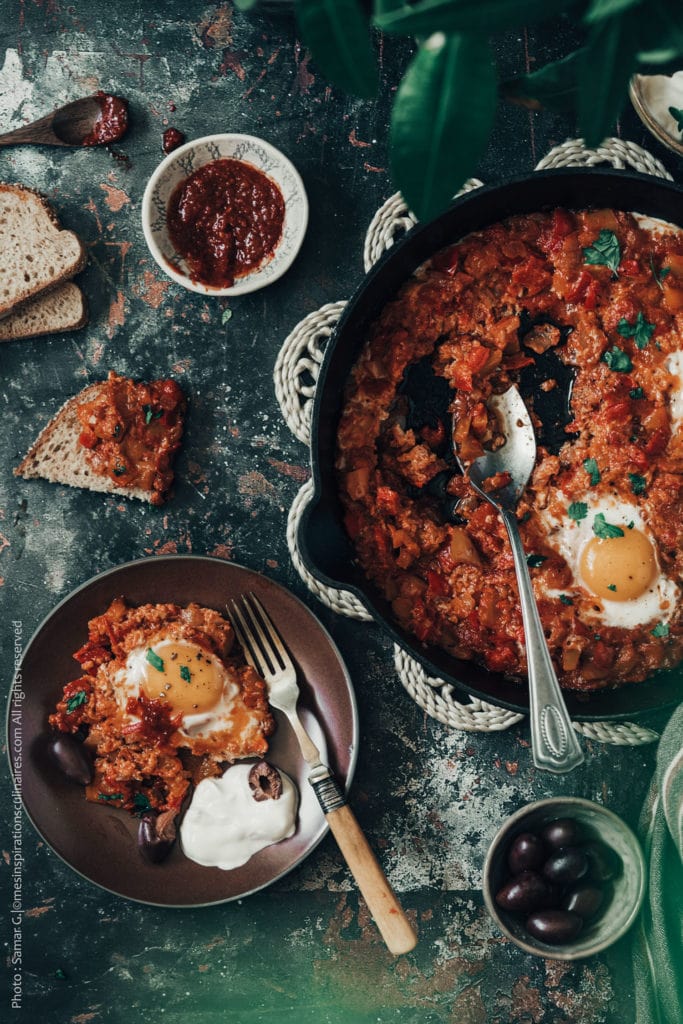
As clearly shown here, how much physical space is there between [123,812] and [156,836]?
23 centimetres

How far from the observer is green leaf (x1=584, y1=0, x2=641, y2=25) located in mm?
1387

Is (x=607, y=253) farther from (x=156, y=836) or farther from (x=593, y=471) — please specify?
(x=156, y=836)

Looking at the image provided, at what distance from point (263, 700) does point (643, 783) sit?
1.96 meters

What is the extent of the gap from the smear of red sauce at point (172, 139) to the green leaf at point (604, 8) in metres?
3.27

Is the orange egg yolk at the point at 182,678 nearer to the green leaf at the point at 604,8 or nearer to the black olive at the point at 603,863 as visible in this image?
the black olive at the point at 603,863

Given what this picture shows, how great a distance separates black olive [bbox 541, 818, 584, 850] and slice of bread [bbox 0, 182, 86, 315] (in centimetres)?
358

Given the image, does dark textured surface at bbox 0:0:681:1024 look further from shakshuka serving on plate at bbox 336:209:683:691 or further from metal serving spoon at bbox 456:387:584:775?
metal serving spoon at bbox 456:387:584:775

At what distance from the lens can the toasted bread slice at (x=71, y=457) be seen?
4.30 m

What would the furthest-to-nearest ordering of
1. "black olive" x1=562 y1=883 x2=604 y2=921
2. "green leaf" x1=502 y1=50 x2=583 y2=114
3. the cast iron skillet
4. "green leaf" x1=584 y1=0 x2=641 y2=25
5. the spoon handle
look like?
"black olive" x1=562 y1=883 x2=604 y2=921
the cast iron skillet
the spoon handle
"green leaf" x1=502 y1=50 x2=583 y2=114
"green leaf" x1=584 y1=0 x2=641 y2=25

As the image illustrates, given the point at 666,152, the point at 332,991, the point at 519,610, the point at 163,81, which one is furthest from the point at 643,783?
the point at 163,81

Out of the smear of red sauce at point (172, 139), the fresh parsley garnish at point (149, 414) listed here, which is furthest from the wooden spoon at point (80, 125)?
the fresh parsley garnish at point (149, 414)

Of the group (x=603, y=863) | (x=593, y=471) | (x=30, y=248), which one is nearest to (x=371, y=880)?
(x=603, y=863)

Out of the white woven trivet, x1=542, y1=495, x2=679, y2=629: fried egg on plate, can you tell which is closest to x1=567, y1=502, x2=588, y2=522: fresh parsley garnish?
x1=542, y1=495, x2=679, y2=629: fried egg on plate

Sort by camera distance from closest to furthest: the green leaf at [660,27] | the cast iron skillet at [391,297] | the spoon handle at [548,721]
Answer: the green leaf at [660,27] → the spoon handle at [548,721] → the cast iron skillet at [391,297]
